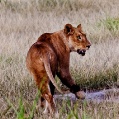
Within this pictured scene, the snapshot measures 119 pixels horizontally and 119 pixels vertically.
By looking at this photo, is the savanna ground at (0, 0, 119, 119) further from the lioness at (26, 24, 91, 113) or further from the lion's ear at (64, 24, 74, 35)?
the lion's ear at (64, 24, 74, 35)

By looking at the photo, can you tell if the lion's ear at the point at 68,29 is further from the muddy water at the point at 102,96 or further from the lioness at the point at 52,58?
the muddy water at the point at 102,96

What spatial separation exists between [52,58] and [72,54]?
9.30 feet

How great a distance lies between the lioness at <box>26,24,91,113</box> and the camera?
4.12m

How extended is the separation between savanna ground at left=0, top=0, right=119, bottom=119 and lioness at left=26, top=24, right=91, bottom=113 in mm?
218

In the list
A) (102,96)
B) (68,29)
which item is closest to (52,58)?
(68,29)

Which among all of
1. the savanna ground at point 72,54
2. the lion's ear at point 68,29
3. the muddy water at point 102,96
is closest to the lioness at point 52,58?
the lion's ear at point 68,29

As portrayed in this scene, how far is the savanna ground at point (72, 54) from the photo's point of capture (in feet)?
14.5

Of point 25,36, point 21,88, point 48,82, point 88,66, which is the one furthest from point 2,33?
point 48,82

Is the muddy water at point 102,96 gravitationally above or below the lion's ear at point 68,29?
below

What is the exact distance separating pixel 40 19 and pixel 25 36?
2094 mm

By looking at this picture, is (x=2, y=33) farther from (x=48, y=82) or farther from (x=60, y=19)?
(x=48, y=82)

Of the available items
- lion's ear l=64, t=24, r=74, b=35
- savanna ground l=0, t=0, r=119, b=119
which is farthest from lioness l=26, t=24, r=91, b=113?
savanna ground l=0, t=0, r=119, b=119

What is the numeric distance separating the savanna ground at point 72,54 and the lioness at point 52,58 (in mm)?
218

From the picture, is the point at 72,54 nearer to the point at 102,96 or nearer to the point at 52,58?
the point at 102,96
